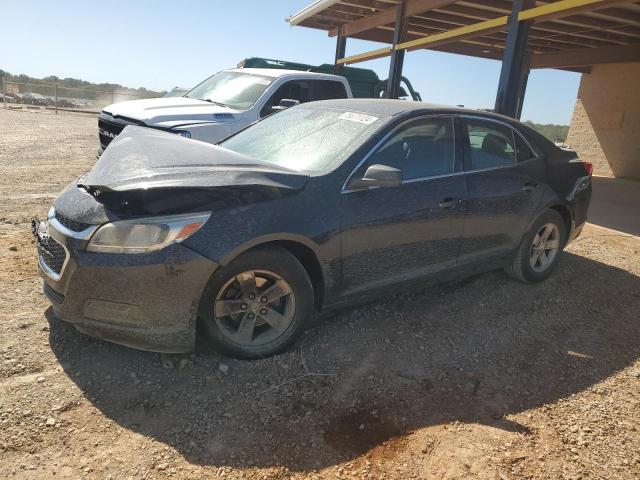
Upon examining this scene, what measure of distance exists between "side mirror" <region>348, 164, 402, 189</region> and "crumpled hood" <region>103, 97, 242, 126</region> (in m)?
4.14

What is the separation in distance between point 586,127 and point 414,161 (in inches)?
570

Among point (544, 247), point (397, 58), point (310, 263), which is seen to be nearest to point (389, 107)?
point (310, 263)

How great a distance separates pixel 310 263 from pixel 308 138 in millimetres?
1075

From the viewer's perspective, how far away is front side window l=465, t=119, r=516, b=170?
13.3 feet

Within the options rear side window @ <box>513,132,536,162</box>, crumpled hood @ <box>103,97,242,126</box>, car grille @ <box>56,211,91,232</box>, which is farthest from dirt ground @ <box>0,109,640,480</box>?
crumpled hood @ <box>103,97,242,126</box>

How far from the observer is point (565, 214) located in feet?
16.0

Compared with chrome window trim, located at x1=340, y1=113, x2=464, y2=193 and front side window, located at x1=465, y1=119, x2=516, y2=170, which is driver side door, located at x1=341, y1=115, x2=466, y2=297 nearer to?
chrome window trim, located at x1=340, y1=113, x2=464, y2=193

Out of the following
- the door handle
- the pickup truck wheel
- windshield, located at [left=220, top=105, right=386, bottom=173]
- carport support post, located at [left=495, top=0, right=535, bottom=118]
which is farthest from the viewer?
carport support post, located at [left=495, top=0, right=535, bottom=118]

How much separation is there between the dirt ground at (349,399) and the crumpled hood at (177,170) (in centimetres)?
109

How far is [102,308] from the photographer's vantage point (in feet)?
8.87

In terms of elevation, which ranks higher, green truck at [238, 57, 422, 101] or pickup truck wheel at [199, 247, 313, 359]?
green truck at [238, 57, 422, 101]

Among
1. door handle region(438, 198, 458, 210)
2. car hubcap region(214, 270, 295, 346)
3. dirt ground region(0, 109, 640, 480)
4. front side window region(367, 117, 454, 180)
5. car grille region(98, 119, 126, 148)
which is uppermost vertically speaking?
front side window region(367, 117, 454, 180)

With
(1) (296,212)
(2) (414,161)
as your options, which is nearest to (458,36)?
(2) (414,161)

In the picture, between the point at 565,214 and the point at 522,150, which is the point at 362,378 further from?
the point at 565,214
